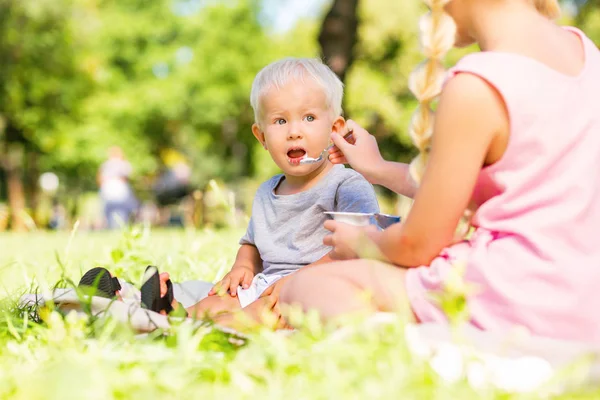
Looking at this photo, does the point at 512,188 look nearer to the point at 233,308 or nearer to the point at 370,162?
the point at 370,162

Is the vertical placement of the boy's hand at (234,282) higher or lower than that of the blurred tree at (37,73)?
higher

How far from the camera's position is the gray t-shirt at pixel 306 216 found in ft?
10.6

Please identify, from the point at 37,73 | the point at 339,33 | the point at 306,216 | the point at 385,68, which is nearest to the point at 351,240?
the point at 306,216

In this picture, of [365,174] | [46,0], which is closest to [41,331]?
[365,174]

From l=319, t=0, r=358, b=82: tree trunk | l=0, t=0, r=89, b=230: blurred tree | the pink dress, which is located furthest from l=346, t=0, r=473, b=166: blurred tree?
the pink dress

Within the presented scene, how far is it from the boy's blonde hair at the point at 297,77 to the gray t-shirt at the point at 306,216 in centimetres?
33

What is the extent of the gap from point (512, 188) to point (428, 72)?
0.42m

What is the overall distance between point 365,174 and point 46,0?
17861 mm

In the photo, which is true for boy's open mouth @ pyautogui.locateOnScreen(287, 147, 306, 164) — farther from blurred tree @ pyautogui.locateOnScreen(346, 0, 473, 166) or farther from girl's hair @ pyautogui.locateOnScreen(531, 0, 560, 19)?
blurred tree @ pyautogui.locateOnScreen(346, 0, 473, 166)

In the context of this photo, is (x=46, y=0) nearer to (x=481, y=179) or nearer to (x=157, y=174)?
(x=157, y=174)

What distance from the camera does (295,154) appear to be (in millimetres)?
3320

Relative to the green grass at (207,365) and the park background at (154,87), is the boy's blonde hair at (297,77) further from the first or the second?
the park background at (154,87)

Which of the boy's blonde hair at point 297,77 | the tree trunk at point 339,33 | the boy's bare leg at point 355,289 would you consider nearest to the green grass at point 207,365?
the boy's bare leg at point 355,289

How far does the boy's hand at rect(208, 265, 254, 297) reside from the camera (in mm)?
3297
